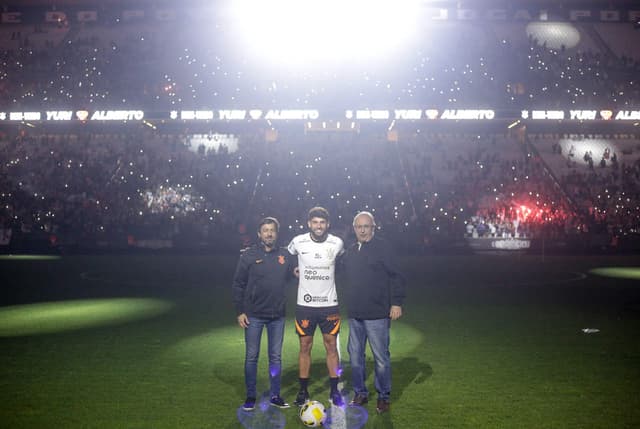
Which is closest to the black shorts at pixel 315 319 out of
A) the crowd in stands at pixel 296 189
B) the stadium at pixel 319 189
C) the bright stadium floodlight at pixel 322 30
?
the stadium at pixel 319 189

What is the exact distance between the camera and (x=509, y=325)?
10.4 metres

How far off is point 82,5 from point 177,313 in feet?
138

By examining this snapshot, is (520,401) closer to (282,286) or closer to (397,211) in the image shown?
(282,286)

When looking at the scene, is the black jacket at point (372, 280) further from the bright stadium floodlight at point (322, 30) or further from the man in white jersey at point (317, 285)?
the bright stadium floodlight at point (322, 30)

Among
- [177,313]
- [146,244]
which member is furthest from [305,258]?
[146,244]

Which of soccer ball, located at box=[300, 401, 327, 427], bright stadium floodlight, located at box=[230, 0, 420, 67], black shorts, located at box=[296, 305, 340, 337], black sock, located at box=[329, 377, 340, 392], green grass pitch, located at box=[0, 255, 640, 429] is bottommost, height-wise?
green grass pitch, located at box=[0, 255, 640, 429]

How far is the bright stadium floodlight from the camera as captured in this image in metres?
41.4

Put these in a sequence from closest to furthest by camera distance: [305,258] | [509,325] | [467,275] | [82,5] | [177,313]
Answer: [305,258] < [509,325] < [177,313] < [467,275] < [82,5]

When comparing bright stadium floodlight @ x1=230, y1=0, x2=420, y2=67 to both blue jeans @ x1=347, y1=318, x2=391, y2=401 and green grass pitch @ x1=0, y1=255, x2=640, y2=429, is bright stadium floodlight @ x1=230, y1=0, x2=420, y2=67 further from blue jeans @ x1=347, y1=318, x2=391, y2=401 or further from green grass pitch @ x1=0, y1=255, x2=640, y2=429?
blue jeans @ x1=347, y1=318, x2=391, y2=401

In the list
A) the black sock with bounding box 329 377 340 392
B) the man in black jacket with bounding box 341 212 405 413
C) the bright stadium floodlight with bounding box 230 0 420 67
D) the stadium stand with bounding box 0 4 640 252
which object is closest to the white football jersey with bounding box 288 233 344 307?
the man in black jacket with bounding box 341 212 405 413

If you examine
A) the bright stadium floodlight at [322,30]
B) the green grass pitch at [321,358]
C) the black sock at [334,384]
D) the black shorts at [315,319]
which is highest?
the bright stadium floodlight at [322,30]

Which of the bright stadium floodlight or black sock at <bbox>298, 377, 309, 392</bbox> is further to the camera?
the bright stadium floodlight

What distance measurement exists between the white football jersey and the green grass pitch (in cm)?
120

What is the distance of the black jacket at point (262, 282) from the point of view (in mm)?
5832
